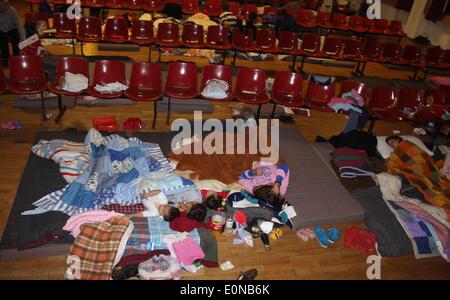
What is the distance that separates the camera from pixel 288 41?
26.6ft

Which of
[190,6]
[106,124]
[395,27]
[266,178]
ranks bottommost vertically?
[106,124]

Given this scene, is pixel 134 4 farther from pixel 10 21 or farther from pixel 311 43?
pixel 311 43

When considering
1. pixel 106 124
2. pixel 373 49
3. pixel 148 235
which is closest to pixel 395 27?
pixel 373 49

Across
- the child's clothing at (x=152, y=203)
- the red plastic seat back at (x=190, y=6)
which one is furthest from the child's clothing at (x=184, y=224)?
the red plastic seat back at (x=190, y=6)

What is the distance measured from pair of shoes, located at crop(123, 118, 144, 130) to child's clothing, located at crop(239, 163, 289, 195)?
1.99 m

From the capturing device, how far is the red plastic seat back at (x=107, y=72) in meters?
5.61

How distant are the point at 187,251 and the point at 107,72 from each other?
3.27 meters

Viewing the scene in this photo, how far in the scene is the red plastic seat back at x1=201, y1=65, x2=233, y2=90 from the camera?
595cm

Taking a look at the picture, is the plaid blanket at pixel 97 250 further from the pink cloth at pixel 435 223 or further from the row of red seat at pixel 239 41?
the row of red seat at pixel 239 41

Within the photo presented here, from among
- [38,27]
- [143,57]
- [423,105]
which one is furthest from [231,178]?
[38,27]

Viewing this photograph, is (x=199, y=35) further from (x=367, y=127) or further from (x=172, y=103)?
(x=367, y=127)

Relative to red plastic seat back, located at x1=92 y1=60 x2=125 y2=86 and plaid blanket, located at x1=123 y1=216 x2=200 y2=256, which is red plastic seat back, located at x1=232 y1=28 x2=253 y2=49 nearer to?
red plastic seat back, located at x1=92 y1=60 x2=125 y2=86

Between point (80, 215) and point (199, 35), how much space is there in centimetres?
509

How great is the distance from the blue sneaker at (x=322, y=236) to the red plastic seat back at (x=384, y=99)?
287cm
